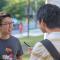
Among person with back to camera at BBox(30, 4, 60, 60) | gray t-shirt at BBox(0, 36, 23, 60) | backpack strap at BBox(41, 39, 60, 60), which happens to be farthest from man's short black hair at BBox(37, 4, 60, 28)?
gray t-shirt at BBox(0, 36, 23, 60)

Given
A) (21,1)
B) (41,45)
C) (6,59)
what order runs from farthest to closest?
(21,1) → (6,59) → (41,45)

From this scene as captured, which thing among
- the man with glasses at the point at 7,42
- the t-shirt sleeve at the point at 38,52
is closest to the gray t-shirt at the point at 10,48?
the man with glasses at the point at 7,42

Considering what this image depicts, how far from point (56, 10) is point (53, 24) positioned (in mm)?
113

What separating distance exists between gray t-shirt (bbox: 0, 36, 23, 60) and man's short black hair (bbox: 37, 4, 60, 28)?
1.03m

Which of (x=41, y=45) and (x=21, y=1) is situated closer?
(x=41, y=45)

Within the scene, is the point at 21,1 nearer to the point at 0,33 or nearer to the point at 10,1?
the point at 10,1

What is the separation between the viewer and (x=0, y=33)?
2.93m

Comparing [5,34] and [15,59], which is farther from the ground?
[5,34]

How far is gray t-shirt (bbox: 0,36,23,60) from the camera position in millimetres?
2832

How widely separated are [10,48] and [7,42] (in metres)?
0.08

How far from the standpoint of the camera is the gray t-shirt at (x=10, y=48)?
2832 mm

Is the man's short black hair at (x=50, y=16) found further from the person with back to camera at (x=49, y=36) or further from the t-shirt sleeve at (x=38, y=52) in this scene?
the t-shirt sleeve at (x=38, y=52)

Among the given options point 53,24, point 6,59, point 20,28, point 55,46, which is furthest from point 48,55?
point 20,28

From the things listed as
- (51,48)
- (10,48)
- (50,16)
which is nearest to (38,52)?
(51,48)
